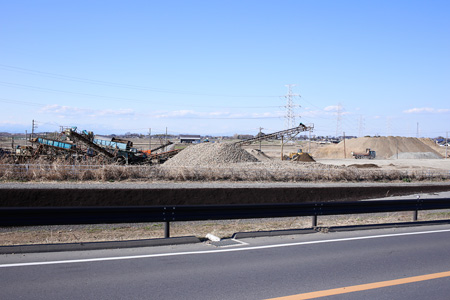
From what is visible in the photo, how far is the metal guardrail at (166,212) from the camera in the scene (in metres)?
8.00

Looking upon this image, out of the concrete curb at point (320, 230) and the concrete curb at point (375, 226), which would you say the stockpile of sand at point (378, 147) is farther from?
the concrete curb at point (320, 230)

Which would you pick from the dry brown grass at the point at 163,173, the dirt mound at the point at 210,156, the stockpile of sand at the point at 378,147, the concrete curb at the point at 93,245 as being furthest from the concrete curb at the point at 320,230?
the stockpile of sand at the point at 378,147

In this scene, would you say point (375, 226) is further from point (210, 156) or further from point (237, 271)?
point (210, 156)

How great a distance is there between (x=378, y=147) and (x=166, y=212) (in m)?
89.5

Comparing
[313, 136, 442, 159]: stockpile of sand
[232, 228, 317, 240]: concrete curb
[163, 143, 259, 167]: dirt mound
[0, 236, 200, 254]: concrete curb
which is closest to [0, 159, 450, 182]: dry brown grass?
[163, 143, 259, 167]: dirt mound

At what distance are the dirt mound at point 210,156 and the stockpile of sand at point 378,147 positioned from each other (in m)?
48.7

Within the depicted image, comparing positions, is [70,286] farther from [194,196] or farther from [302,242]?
[194,196]

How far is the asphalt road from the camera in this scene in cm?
590

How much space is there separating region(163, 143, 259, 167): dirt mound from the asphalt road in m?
28.7

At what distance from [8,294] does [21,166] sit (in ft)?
71.0

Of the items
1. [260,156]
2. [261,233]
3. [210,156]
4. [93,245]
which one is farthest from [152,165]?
[93,245]

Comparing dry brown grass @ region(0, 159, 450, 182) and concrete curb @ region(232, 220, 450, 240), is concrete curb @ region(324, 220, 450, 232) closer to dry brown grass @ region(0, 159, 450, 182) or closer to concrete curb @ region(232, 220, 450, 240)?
concrete curb @ region(232, 220, 450, 240)

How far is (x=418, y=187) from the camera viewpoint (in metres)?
26.8

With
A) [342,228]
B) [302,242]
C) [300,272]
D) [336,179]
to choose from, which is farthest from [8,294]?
[336,179]
